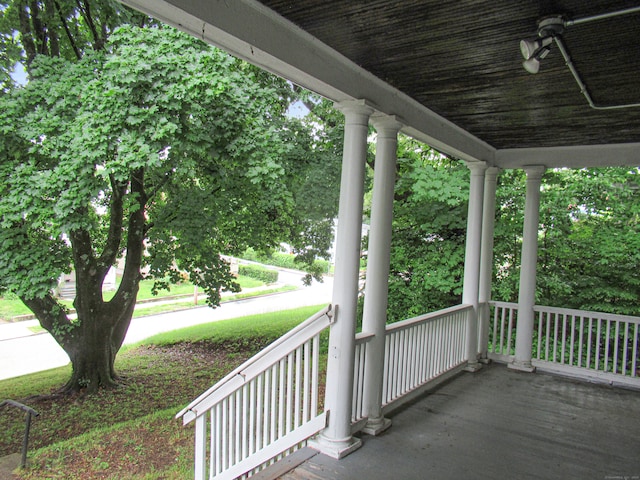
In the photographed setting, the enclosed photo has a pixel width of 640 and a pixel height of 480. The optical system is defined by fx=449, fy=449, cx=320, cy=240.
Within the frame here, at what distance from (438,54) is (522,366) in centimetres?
382

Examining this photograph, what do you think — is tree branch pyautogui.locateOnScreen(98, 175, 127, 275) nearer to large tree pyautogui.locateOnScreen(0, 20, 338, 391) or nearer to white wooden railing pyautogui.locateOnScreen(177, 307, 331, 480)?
large tree pyautogui.locateOnScreen(0, 20, 338, 391)

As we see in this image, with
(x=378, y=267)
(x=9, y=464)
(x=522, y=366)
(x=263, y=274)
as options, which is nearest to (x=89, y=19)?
(x=9, y=464)

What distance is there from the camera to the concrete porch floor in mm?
2703

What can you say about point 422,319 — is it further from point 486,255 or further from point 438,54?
point 438,54

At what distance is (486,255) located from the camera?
525 centimetres

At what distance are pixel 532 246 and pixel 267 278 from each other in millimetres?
14683

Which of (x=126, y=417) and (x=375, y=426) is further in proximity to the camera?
(x=126, y=417)

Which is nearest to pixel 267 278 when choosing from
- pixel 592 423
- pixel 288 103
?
pixel 288 103

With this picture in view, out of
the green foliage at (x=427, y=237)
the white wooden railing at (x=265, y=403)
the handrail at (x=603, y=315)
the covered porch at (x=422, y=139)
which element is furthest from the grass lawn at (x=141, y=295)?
the handrail at (x=603, y=315)

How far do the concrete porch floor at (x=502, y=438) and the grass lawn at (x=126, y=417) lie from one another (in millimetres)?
3119

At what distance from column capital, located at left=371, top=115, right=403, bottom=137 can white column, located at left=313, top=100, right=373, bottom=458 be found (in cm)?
27

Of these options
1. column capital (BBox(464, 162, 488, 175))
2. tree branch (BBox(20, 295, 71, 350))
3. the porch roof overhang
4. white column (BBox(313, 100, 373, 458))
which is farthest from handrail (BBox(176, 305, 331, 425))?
tree branch (BBox(20, 295, 71, 350))

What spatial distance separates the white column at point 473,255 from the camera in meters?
4.80

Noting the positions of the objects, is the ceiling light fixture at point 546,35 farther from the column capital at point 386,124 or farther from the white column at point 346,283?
the column capital at point 386,124
